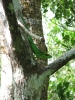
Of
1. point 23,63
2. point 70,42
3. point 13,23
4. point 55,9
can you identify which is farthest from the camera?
point 55,9

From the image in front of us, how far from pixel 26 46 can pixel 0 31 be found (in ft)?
0.47

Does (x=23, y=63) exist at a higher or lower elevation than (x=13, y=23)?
lower

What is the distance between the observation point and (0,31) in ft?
3.54

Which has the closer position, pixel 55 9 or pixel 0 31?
pixel 0 31

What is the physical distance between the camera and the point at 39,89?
109cm

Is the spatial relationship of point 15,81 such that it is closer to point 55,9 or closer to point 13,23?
point 13,23

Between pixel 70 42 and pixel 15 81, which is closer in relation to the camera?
pixel 15 81

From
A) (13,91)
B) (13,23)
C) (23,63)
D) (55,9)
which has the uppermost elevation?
(55,9)

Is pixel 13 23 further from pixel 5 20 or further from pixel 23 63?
pixel 23 63

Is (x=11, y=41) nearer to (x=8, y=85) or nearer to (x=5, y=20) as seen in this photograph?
(x=5, y=20)

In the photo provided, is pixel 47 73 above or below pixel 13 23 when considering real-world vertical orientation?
below

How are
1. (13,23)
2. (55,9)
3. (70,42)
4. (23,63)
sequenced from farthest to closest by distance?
1. (55,9)
2. (70,42)
3. (23,63)
4. (13,23)

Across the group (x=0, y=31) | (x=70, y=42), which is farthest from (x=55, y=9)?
(x=0, y=31)

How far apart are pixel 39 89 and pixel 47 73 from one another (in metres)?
0.08
